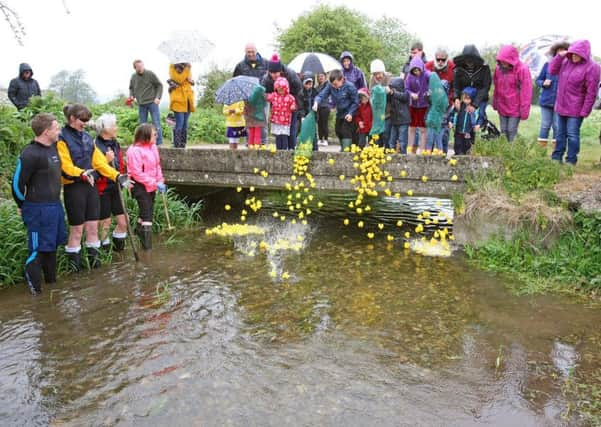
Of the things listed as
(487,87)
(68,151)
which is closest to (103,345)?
(68,151)

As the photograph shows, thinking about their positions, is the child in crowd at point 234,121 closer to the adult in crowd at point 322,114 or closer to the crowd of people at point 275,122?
the crowd of people at point 275,122

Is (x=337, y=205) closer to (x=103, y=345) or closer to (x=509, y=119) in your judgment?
(x=509, y=119)

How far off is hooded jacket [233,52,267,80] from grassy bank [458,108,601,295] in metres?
4.21

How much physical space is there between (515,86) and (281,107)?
12.5 ft

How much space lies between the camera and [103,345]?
197 inches

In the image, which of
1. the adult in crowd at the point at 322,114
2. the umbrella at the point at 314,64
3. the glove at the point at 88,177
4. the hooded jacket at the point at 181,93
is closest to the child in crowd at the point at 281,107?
the adult in crowd at the point at 322,114

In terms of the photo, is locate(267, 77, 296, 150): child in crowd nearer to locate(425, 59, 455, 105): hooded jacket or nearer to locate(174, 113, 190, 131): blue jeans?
locate(174, 113, 190, 131): blue jeans

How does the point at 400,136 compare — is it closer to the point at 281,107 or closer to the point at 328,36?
the point at 281,107

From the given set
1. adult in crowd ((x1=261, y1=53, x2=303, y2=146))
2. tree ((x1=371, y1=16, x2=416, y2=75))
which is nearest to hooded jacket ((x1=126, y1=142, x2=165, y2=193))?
adult in crowd ((x1=261, y1=53, x2=303, y2=146))

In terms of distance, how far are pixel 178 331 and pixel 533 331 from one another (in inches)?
134

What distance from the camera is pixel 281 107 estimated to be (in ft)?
31.3

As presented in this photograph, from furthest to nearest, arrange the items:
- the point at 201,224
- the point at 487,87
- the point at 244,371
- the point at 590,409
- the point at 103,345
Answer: the point at 201,224 < the point at 487,87 < the point at 103,345 < the point at 244,371 < the point at 590,409

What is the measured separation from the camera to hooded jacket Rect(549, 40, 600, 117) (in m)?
7.93

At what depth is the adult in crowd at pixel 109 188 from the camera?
24.0 ft
